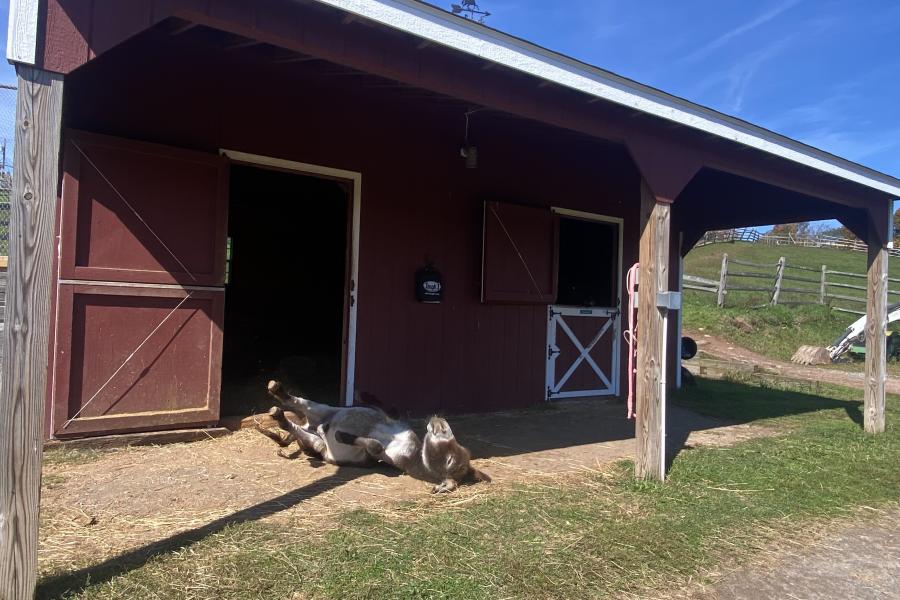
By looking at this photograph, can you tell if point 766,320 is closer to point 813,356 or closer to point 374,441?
point 813,356

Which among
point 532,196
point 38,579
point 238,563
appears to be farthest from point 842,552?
point 532,196

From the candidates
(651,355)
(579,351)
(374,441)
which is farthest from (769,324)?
(374,441)

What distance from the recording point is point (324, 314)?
8.98 m

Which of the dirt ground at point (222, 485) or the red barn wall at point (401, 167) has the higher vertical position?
the red barn wall at point (401, 167)

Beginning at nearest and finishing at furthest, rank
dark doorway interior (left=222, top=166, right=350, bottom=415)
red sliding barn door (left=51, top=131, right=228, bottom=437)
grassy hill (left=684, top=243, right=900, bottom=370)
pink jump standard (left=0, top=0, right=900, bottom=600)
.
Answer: pink jump standard (left=0, top=0, right=900, bottom=600) → red sliding barn door (left=51, top=131, right=228, bottom=437) → dark doorway interior (left=222, top=166, right=350, bottom=415) → grassy hill (left=684, top=243, right=900, bottom=370)

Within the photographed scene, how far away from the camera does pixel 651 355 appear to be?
455 centimetres

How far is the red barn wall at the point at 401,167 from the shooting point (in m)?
4.84

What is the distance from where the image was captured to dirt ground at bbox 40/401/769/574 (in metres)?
3.10

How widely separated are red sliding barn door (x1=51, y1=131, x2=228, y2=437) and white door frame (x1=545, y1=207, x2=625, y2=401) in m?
3.75

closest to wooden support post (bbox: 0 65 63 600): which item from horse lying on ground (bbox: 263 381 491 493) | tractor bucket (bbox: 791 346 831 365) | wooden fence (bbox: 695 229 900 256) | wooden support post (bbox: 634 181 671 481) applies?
horse lying on ground (bbox: 263 381 491 493)

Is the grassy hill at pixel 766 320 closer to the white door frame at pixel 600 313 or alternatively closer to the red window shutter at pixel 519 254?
the white door frame at pixel 600 313

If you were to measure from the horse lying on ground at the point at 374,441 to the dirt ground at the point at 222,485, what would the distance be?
0.09 metres

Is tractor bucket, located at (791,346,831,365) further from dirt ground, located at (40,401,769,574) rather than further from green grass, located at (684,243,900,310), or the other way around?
dirt ground, located at (40,401,769,574)

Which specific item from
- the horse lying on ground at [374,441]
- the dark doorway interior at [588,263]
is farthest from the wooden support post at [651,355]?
the dark doorway interior at [588,263]
